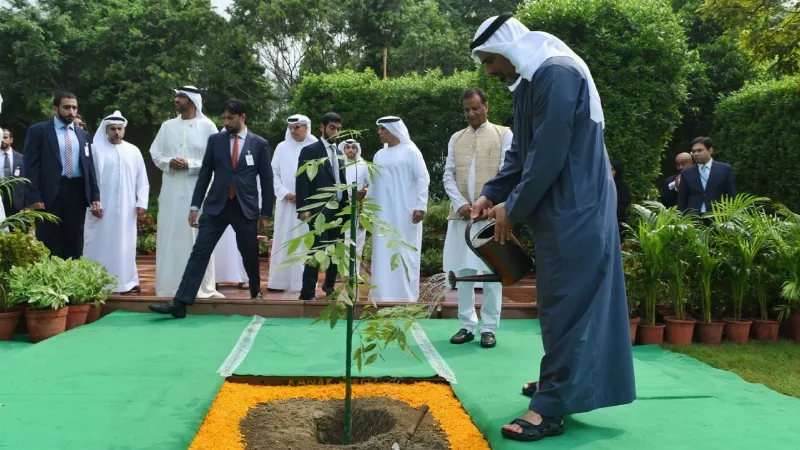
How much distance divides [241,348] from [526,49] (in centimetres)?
295

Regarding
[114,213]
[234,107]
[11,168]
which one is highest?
[234,107]

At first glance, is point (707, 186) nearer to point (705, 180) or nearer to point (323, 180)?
point (705, 180)

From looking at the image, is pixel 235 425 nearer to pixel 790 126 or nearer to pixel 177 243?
pixel 177 243

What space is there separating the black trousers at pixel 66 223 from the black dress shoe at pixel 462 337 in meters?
4.23

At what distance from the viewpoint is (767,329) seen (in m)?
5.86

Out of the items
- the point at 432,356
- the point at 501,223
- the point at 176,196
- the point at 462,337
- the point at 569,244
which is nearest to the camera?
the point at 569,244

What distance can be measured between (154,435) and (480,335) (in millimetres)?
2854

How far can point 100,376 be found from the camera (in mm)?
4090

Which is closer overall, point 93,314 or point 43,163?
point 93,314

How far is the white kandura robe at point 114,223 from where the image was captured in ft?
24.2

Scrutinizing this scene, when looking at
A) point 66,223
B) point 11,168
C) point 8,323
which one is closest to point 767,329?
point 8,323

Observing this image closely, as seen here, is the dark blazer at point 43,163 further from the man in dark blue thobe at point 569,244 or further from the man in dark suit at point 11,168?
the man in dark blue thobe at point 569,244

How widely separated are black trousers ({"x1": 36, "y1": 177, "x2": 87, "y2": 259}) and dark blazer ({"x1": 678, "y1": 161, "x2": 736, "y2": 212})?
6.48 metres

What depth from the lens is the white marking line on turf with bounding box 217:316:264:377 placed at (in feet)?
14.0
